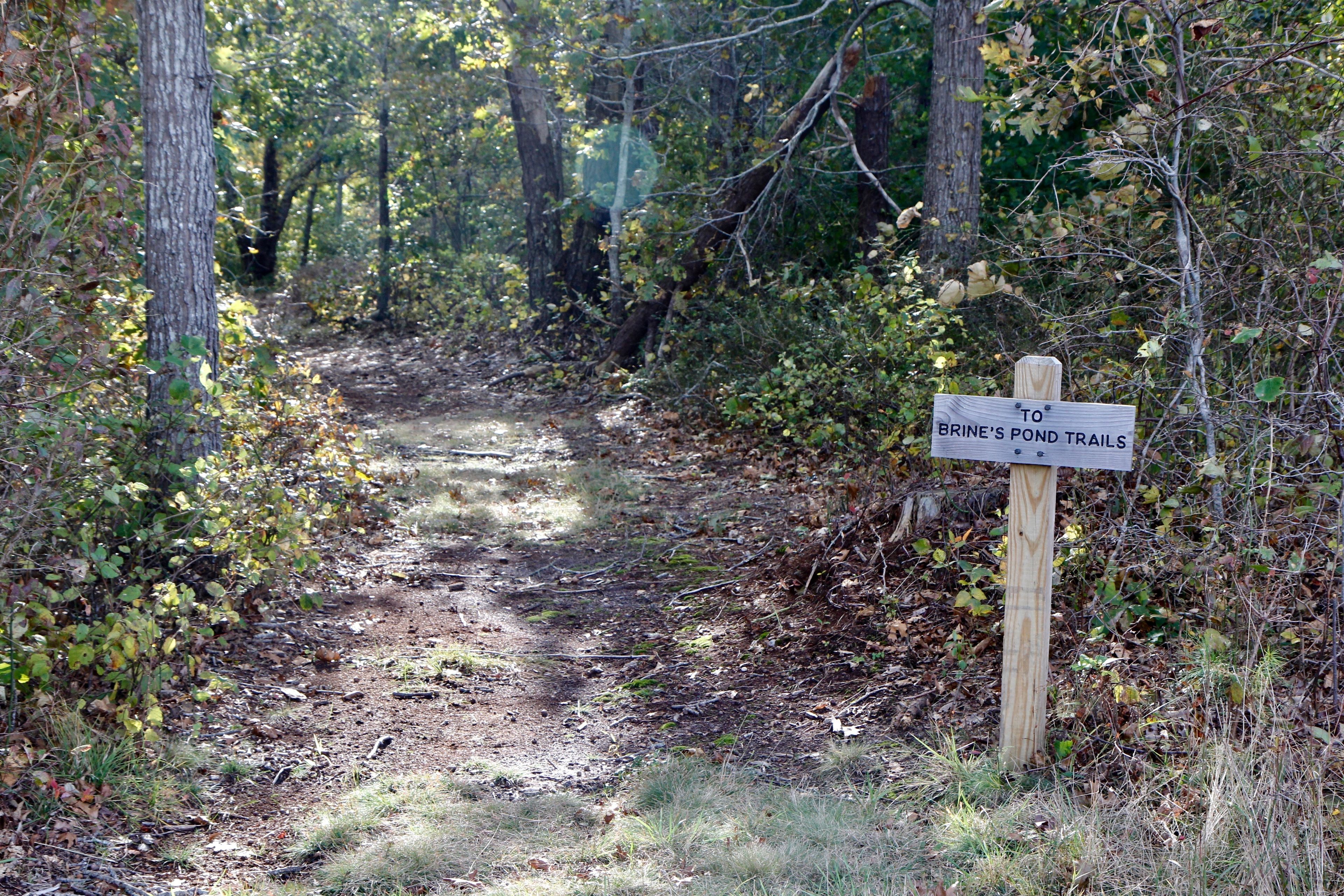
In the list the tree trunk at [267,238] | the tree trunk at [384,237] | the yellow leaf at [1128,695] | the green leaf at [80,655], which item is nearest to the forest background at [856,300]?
the green leaf at [80,655]

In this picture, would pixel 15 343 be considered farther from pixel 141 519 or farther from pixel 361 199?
pixel 361 199

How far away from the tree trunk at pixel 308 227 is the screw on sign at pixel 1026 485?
1026 inches

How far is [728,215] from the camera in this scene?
1084cm

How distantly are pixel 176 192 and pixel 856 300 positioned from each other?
5.95 meters

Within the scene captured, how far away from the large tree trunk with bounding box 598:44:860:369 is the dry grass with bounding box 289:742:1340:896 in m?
7.39

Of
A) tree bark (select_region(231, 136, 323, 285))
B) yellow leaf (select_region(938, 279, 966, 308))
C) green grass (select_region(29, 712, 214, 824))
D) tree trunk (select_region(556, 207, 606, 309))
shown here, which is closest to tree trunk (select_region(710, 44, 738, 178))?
tree trunk (select_region(556, 207, 606, 309))

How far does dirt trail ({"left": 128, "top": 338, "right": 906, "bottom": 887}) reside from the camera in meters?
4.16

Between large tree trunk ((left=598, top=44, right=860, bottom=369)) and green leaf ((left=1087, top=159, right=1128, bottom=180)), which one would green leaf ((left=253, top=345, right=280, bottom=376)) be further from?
large tree trunk ((left=598, top=44, right=860, bottom=369))

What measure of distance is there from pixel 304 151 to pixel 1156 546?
85.9ft

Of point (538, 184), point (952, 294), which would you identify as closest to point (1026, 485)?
point (952, 294)

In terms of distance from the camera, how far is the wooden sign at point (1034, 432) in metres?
3.49

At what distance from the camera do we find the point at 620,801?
3.85 metres

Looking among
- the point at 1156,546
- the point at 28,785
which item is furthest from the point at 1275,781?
the point at 28,785

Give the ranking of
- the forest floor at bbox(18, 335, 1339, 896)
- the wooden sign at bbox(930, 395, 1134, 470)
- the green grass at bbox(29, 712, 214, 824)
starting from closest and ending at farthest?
the forest floor at bbox(18, 335, 1339, 896), the wooden sign at bbox(930, 395, 1134, 470), the green grass at bbox(29, 712, 214, 824)
